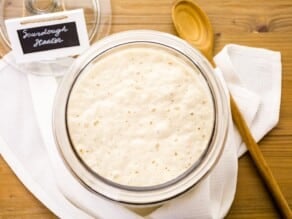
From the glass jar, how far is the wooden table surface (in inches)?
3.7

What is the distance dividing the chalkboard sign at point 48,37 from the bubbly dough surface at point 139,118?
0.12 meters

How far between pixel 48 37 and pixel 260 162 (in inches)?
12.2

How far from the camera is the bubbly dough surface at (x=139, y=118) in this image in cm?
65

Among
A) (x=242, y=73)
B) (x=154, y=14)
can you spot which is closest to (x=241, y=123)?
(x=242, y=73)

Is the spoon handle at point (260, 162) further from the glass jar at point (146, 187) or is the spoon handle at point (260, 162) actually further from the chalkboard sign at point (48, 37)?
the chalkboard sign at point (48, 37)

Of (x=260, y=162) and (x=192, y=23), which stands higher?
(x=192, y=23)

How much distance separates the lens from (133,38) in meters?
0.71

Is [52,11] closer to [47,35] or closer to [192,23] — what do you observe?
[47,35]

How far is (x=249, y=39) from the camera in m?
0.79

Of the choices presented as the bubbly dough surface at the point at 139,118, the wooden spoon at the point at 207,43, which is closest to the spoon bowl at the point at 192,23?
the wooden spoon at the point at 207,43

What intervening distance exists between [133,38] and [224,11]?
0.16 m

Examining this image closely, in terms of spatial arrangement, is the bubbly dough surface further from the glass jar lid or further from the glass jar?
the glass jar lid

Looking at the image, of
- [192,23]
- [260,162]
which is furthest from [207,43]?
[260,162]

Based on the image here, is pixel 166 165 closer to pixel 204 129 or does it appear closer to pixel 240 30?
pixel 204 129
